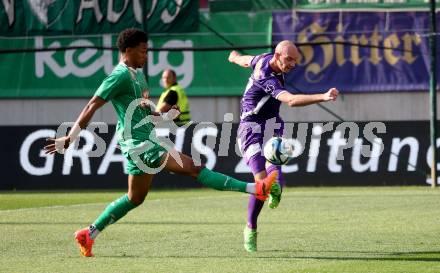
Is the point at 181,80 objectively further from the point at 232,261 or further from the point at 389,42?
the point at 232,261

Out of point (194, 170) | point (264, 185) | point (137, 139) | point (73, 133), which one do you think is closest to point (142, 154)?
point (137, 139)

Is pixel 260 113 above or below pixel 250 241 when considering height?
above

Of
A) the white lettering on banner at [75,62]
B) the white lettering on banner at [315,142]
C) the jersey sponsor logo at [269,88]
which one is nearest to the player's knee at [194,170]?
the jersey sponsor logo at [269,88]

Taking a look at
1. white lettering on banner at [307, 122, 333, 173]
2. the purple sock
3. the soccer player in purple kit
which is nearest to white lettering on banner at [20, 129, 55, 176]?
white lettering on banner at [307, 122, 333, 173]

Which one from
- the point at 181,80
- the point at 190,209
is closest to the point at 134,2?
the point at 181,80

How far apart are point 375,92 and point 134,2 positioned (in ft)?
19.8

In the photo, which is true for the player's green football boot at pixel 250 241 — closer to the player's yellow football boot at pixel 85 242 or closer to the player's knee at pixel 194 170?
the player's knee at pixel 194 170

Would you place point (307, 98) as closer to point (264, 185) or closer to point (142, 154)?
point (264, 185)

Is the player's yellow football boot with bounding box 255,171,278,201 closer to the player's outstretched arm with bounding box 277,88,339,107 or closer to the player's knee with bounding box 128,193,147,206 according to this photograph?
the player's outstretched arm with bounding box 277,88,339,107

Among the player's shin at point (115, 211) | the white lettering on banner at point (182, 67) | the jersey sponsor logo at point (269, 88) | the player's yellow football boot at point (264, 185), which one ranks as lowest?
the player's shin at point (115, 211)

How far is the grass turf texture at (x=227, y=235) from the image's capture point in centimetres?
1003

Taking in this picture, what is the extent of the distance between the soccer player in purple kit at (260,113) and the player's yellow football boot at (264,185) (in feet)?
1.22

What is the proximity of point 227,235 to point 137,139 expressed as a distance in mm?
2669

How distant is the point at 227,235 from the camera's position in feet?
42.0
